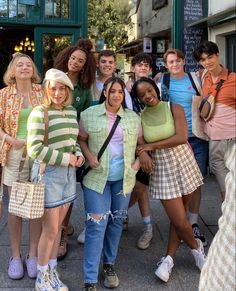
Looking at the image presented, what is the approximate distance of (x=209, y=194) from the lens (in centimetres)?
618

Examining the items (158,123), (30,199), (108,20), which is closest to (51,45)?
(158,123)

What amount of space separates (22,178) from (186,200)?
4.63 feet

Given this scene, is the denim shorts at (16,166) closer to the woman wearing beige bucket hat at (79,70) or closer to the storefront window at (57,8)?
the woman wearing beige bucket hat at (79,70)

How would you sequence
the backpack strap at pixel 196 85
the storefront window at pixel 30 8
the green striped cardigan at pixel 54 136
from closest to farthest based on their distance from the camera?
the green striped cardigan at pixel 54 136
the backpack strap at pixel 196 85
the storefront window at pixel 30 8

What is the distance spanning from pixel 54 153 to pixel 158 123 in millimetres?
909

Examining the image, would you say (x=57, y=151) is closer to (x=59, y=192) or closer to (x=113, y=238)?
(x=59, y=192)

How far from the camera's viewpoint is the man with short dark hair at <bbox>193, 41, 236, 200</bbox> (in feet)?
Result: 11.5

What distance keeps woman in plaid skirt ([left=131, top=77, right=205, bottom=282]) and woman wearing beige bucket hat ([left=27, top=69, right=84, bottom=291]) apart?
59 cm

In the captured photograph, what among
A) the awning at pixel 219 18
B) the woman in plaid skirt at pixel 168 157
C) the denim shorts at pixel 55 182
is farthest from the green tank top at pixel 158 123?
the awning at pixel 219 18

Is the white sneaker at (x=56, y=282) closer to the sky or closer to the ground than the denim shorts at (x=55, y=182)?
closer to the ground

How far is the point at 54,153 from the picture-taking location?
3066mm

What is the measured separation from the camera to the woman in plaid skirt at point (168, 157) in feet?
11.3

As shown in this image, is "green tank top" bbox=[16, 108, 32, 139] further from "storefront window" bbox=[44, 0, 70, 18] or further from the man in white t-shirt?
"storefront window" bbox=[44, 0, 70, 18]

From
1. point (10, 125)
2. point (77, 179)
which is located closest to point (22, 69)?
point (10, 125)
